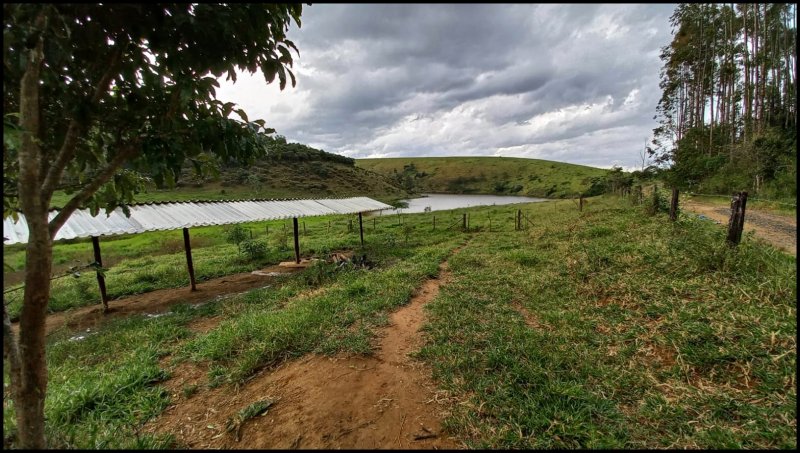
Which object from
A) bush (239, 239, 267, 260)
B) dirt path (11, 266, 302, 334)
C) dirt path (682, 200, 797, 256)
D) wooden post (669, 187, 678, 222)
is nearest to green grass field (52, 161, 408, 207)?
bush (239, 239, 267, 260)

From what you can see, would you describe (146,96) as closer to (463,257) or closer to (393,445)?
(393,445)

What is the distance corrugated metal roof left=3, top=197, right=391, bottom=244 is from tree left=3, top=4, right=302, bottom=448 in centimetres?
407

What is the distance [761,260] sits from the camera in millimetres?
5078

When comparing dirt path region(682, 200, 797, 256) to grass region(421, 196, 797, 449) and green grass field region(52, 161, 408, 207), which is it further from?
green grass field region(52, 161, 408, 207)

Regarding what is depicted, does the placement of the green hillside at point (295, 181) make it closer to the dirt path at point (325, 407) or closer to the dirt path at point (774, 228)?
the dirt path at point (325, 407)

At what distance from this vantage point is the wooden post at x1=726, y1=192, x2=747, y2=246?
542 centimetres

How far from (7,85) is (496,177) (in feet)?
345

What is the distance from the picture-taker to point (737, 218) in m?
5.52

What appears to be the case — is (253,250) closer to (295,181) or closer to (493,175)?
(295,181)

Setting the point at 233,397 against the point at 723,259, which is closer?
the point at 233,397

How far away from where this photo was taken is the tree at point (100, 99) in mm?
1721

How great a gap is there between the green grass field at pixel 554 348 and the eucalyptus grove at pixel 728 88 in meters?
5.98

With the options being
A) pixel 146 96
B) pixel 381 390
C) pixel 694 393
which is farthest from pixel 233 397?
pixel 694 393

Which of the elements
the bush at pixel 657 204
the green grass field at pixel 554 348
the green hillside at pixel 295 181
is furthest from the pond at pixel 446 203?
the green grass field at pixel 554 348
